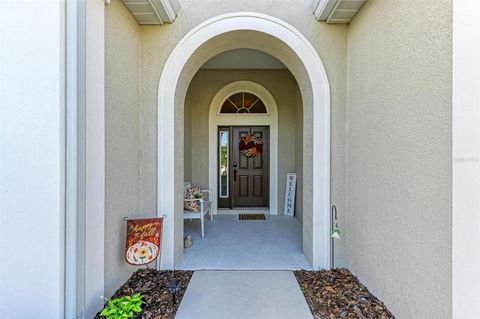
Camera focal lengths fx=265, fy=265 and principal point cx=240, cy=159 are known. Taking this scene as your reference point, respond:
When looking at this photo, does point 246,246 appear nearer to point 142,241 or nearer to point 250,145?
point 142,241

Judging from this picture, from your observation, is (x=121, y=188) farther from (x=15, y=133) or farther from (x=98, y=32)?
(x=98, y=32)

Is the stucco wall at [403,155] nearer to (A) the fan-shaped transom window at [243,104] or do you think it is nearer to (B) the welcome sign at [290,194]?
(B) the welcome sign at [290,194]

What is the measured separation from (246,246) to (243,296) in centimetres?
136

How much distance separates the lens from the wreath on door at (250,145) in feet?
21.6

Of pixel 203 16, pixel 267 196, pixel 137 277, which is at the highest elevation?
pixel 203 16

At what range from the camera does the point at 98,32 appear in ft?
7.45

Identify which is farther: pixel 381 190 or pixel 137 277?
pixel 137 277

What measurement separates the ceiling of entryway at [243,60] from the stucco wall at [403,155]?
2414 mm

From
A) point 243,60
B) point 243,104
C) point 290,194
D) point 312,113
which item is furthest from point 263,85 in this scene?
point 312,113

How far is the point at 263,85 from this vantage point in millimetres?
6324

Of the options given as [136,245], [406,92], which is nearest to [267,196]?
[136,245]

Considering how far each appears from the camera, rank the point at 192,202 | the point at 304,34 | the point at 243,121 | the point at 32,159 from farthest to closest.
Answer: the point at 243,121
the point at 192,202
the point at 304,34
the point at 32,159

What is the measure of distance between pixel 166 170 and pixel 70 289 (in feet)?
5.40

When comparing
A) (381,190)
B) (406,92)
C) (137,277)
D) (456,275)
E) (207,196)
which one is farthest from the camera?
(207,196)
